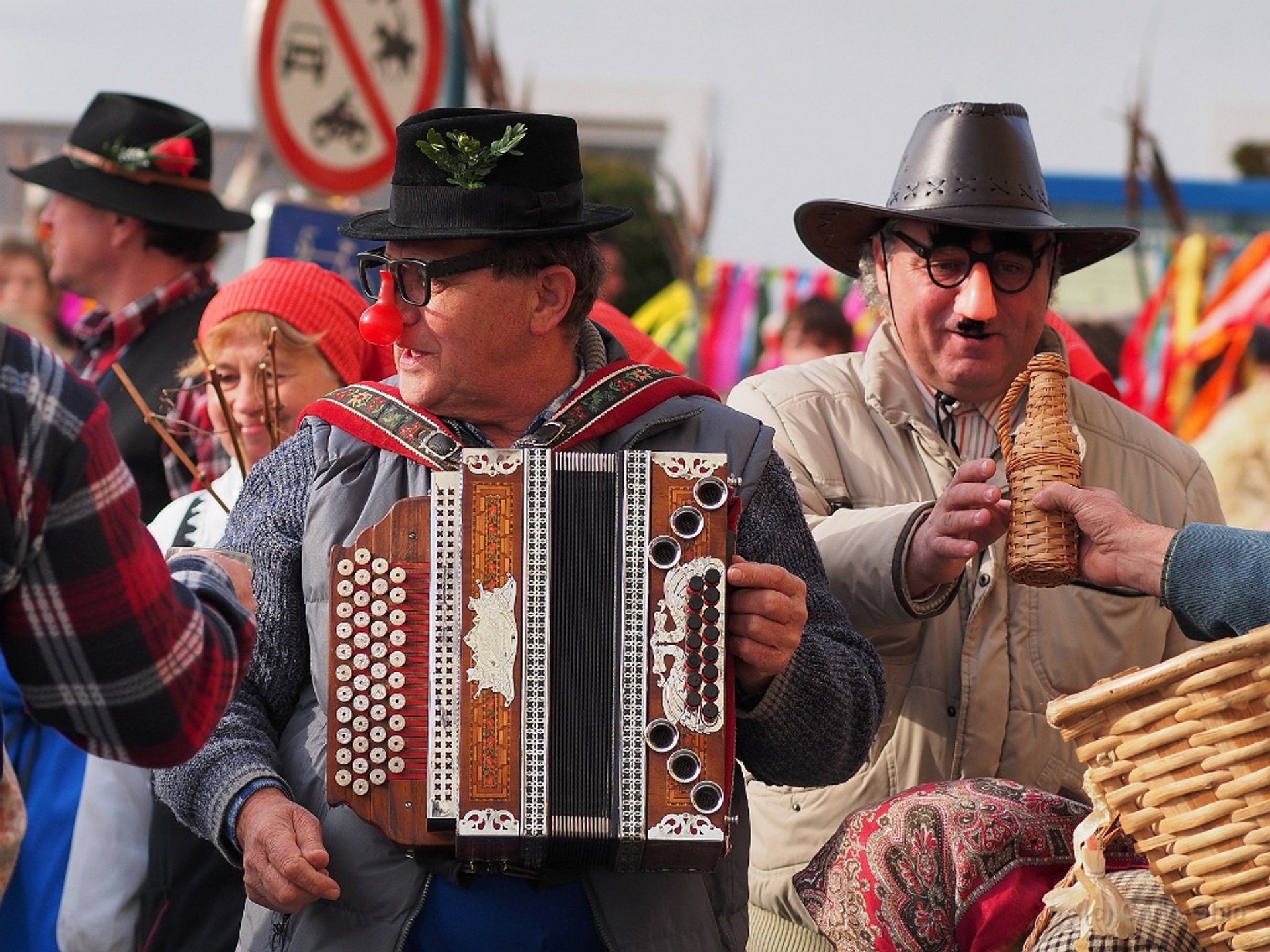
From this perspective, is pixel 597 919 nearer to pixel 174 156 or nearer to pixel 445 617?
pixel 445 617

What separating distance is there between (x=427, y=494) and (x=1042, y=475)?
1089 millimetres

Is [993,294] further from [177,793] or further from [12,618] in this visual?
[12,618]

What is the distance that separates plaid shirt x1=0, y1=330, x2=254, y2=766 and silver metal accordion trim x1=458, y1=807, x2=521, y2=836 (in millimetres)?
549

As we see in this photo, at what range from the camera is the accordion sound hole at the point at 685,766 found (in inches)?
113

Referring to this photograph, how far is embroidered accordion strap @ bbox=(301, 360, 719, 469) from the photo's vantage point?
3137 millimetres

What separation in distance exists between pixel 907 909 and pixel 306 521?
120 cm

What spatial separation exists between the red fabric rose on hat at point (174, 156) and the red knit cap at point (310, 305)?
1.54 metres

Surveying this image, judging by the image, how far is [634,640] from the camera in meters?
2.91

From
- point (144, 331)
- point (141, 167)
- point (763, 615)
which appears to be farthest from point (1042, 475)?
point (141, 167)

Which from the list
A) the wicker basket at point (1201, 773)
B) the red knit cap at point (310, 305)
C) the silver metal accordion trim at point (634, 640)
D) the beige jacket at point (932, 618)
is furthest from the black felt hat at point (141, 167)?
the wicker basket at point (1201, 773)

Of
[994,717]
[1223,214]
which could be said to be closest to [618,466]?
[994,717]

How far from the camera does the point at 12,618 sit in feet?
7.45

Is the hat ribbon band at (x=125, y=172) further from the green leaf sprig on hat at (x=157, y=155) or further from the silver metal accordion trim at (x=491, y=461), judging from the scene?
the silver metal accordion trim at (x=491, y=461)

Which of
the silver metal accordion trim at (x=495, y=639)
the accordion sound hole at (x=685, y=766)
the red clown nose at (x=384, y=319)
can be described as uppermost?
the red clown nose at (x=384, y=319)
